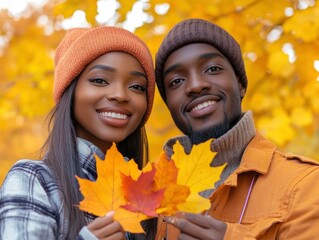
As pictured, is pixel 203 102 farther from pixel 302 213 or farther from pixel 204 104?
pixel 302 213

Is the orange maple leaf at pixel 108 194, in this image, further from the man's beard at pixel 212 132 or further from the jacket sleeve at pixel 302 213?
the man's beard at pixel 212 132

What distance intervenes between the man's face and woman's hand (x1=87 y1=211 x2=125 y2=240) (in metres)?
0.84

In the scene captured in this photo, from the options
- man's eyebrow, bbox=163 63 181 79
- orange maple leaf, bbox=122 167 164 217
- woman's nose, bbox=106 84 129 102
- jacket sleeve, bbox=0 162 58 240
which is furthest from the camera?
man's eyebrow, bbox=163 63 181 79

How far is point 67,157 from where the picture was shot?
2418 millimetres

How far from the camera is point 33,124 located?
8305 millimetres

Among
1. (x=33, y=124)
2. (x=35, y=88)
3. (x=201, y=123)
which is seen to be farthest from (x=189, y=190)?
(x=33, y=124)

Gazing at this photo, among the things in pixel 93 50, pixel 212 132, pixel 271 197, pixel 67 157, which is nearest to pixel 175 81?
pixel 212 132

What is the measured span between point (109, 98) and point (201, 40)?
547 millimetres

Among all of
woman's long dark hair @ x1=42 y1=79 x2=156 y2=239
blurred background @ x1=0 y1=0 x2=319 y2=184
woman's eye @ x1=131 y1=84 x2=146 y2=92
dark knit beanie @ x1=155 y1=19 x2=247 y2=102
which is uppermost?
blurred background @ x1=0 y1=0 x2=319 y2=184

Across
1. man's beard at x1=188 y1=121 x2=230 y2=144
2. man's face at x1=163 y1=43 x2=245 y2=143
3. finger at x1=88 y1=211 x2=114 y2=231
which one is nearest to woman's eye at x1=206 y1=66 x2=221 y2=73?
man's face at x1=163 y1=43 x2=245 y2=143

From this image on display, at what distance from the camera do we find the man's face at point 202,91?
261 cm

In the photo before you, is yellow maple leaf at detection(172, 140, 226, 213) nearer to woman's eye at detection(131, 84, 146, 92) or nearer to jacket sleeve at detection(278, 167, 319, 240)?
jacket sleeve at detection(278, 167, 319, 240)

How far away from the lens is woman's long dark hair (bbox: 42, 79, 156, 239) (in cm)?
222

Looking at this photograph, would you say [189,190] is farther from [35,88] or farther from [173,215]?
[35,88]
